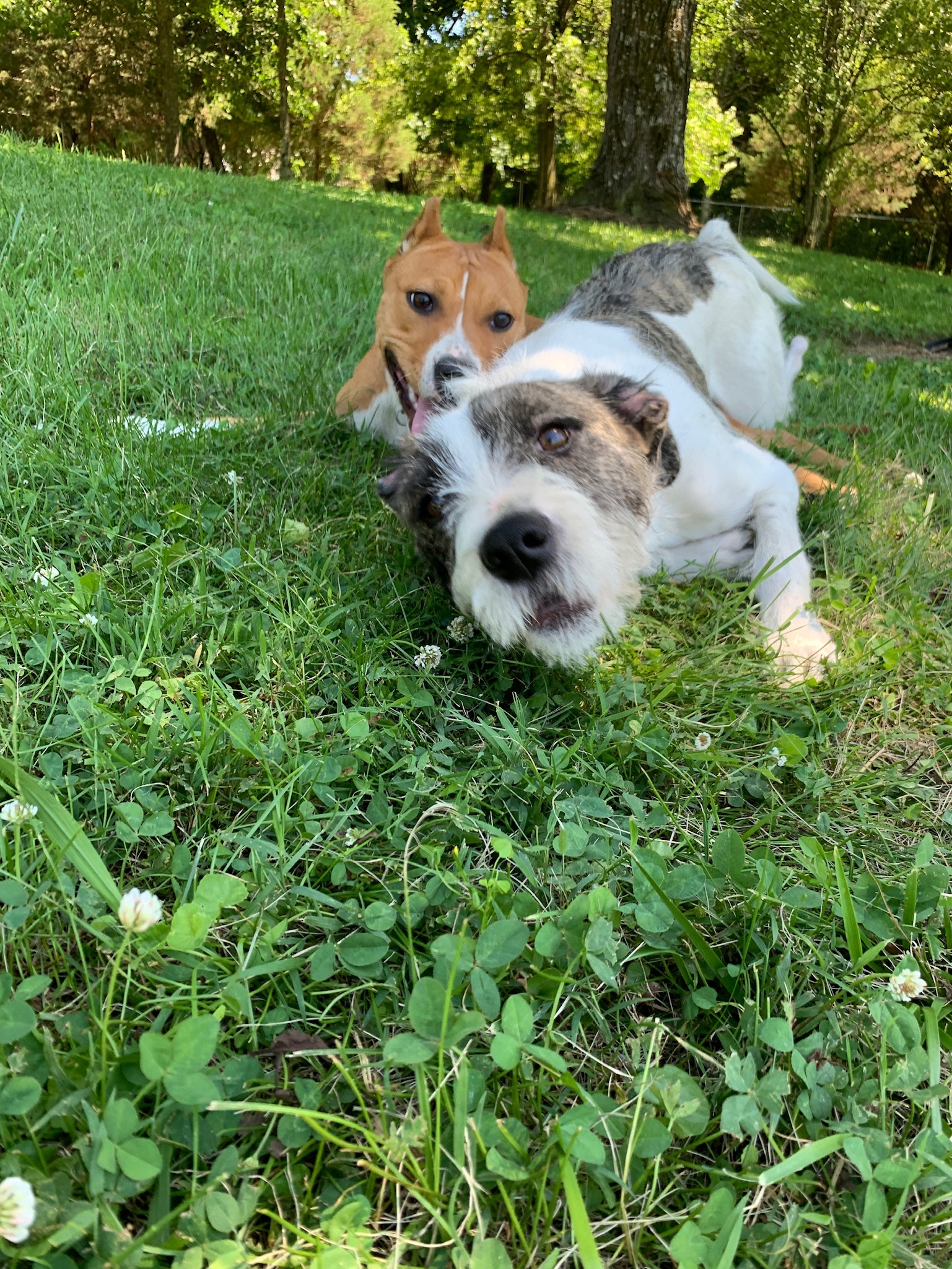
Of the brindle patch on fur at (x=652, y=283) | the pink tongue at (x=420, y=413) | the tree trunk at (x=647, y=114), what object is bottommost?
the pink tongue at (x=420, y=413)

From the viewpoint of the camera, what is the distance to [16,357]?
3.64 meters

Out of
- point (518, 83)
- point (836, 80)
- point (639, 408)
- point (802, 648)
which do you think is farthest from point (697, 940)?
point (836, 80)

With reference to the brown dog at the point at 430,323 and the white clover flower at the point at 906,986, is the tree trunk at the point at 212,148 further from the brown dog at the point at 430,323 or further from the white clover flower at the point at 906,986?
the white clover flower at the point at 906,986

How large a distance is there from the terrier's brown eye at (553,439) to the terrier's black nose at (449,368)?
1.73 m

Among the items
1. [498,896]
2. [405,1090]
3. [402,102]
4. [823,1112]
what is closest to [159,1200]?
[405,1090]

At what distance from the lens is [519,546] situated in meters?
2.28

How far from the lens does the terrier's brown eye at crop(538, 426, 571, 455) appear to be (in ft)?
8.55

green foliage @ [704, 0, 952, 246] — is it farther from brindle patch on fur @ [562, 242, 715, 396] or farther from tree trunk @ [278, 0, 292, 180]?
brindle patch on fur @ [562, 242, 715, 396]

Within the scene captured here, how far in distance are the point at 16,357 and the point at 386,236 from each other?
7.50 meters

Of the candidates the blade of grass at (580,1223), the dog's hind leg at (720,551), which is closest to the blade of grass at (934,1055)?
the blade of grass at (580,1223)

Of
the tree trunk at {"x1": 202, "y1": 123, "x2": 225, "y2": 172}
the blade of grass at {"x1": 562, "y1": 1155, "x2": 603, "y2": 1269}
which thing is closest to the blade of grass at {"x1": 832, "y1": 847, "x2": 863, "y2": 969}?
the blade of grass at {"x1": 562, "y1": 1155, "x2": 603, "y2": 1269}

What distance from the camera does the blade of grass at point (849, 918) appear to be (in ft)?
5.00

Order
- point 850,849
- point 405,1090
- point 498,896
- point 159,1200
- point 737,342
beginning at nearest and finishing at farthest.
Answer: point 159,1200
point 405,1090
point 498,896
point 850,849
point 737,342

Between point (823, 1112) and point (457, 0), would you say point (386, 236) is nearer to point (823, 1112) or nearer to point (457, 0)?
point (823, 1112)
